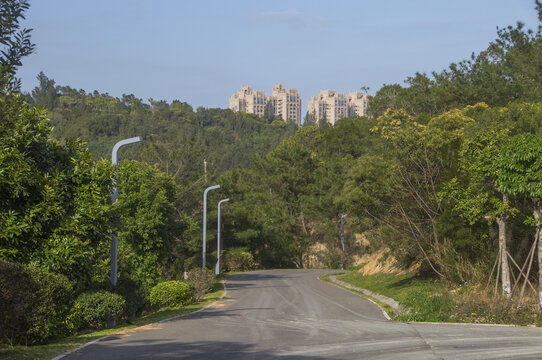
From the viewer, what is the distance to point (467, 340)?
1300cm

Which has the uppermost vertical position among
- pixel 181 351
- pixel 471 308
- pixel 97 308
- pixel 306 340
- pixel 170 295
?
pixel 97 308

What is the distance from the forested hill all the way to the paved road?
4275 cm

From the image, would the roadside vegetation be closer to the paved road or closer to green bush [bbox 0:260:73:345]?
green bush [bbox 0:260:73:345]

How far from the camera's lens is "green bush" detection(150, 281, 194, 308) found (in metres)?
23.9

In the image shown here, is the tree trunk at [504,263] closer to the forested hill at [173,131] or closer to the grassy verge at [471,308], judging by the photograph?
the grassy verge at [471,308]

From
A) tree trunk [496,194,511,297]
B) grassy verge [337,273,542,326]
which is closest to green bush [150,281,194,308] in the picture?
grassy verge [337,273,542,326]

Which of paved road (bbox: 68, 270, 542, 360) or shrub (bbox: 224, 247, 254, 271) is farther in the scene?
shrub (bbox: 224, 247, 254, 271)

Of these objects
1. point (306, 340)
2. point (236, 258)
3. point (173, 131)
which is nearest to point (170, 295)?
point (306, 340)

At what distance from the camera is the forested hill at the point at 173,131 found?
6150 centimetres

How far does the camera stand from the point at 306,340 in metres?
12.9

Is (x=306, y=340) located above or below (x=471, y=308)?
above

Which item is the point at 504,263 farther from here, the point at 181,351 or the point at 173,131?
the point at 173,131

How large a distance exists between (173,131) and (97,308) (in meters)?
125

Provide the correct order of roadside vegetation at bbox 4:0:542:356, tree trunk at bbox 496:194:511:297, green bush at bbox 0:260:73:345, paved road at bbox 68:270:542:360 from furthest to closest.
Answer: tree trunk at bbox 496:194:511:297
roadside vegetation at bbox 4:0:542:356
green bush at bbox 0:260:73:345
paved road at bbox 68:270:542:360
